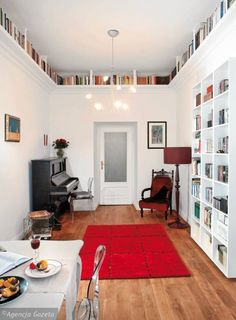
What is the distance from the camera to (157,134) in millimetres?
6305

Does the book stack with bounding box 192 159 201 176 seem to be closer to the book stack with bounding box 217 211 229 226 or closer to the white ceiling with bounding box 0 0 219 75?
the book stack with bounding box 217 211 229 226

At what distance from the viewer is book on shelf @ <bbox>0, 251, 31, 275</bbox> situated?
165cm

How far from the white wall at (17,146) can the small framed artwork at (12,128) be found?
0.08 meters

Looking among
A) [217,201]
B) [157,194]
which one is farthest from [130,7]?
[157,194]

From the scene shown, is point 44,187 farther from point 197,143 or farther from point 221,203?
point 221,203

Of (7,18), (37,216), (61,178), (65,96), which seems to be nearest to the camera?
(7,18)

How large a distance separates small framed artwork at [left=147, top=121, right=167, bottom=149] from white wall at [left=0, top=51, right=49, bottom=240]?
255 cm

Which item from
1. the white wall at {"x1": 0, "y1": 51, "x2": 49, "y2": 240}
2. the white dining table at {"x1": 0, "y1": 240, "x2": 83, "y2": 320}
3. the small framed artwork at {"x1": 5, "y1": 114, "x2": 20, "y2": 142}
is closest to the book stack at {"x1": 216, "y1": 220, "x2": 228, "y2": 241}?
the white dining table at {"x1": 0, "y1": 240, "x2": 83, "y2": 320}

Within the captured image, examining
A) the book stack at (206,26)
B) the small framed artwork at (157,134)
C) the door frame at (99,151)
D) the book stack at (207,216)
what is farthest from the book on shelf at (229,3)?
the door frame at (99,151)

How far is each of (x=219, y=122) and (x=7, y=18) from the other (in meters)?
3.15

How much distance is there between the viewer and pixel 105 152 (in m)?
6.91

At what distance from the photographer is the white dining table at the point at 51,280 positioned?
4.29ft

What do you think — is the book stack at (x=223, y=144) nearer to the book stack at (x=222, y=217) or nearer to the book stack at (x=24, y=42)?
the book stack at (x=222, y=217)

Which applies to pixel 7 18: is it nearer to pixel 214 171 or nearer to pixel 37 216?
pixel 37 216
